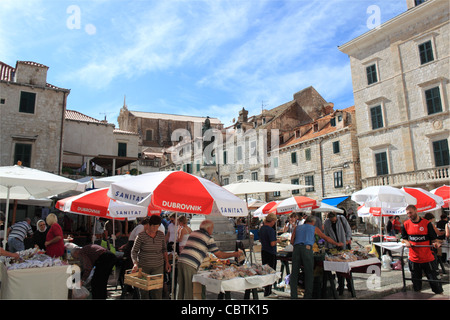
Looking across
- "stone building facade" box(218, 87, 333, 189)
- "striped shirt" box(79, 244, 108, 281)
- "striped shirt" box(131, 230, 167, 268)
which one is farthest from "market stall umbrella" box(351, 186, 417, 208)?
"stone building facade" box(218, 87, 333, 189)

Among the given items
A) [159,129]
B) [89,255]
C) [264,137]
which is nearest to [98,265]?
[89,255]

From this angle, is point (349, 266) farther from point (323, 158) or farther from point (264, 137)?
point (264, 137)

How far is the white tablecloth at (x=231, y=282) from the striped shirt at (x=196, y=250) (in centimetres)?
22

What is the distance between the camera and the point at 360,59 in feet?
85.5

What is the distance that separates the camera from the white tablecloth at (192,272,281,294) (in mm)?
4691

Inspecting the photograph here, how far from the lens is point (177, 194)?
15.5 feet

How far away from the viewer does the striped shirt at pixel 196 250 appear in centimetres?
509

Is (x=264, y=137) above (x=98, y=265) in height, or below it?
above

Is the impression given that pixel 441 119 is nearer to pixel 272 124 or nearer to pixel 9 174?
pixel 272 124

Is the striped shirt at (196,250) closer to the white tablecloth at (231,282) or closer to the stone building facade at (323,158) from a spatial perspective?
the white tablecloth at (231,282)

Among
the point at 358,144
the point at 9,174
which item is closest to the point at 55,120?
the point at 9,174

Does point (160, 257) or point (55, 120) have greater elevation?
point (55, 120)

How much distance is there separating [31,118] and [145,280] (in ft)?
75.0
